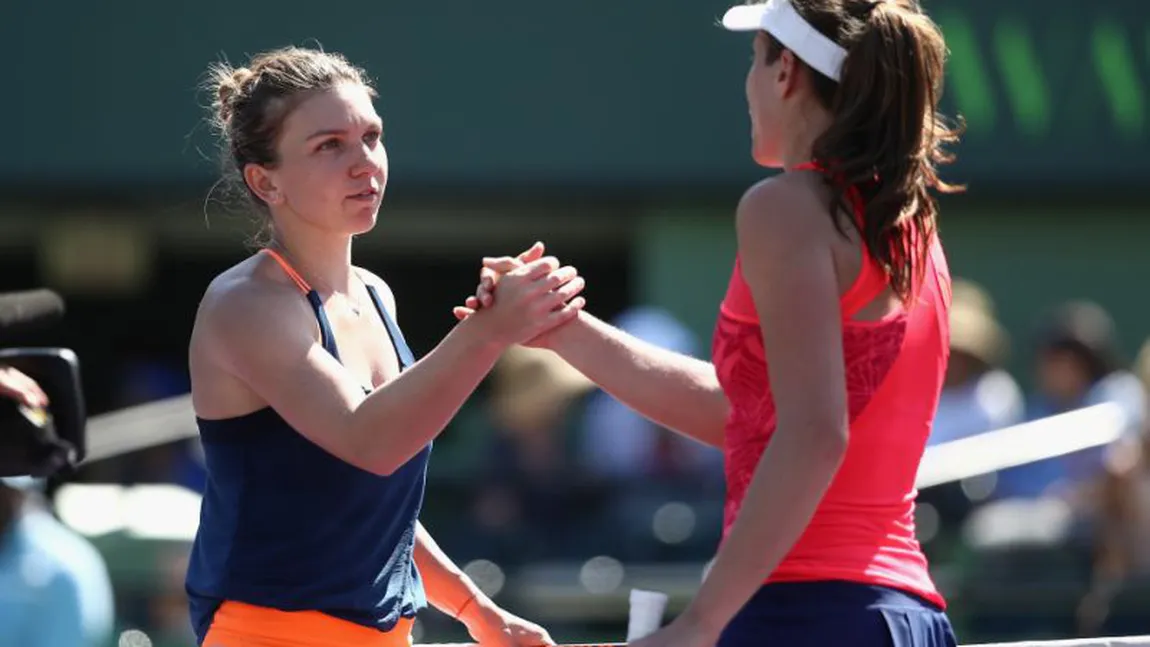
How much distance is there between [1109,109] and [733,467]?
9.44 metres

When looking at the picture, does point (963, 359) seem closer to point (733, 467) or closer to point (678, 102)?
point (678, 102)

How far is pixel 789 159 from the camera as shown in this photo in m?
2.89

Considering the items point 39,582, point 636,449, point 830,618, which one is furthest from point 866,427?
point 636,449

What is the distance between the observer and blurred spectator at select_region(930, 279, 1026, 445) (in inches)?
325

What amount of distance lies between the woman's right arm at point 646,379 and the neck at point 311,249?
372 millimetres

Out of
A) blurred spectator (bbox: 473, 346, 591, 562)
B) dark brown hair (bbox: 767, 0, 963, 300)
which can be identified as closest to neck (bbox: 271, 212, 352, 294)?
dark brown hair (bbox: 767, 0, 963, 300)

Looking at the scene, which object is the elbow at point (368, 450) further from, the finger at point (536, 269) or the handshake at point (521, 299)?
the finger at point (536, 269)

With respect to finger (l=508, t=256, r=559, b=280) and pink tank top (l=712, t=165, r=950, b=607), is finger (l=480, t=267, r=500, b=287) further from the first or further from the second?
pink tank top (l=712, t=165, r=950, b=607)

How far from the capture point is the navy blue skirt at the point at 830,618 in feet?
8.95

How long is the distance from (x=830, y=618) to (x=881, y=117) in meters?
0.72

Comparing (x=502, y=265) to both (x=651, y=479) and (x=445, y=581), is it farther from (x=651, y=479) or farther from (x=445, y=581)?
(x=651, y=479)

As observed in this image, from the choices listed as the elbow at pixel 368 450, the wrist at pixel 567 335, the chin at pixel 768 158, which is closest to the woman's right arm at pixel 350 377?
the elbow at pixel 368 450

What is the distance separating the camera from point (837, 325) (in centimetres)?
268

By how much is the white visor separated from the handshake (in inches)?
19.4
